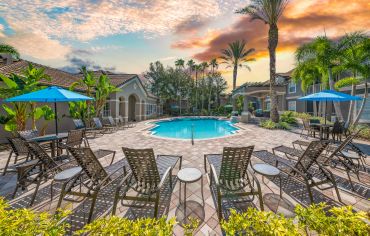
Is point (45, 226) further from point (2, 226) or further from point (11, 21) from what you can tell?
point (11, 21)

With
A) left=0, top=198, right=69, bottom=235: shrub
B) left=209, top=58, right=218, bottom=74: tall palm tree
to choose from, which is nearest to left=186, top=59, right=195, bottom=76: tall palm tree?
left=209, top=58, right=218, bottom=74: tall palm tree

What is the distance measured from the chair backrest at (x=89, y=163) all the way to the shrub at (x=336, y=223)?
3992 millimetres

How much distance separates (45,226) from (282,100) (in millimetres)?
36039

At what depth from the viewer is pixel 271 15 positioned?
15523mm

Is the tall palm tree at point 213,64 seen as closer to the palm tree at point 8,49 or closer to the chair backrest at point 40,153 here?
the palm tree at point 8,49

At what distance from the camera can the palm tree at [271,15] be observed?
15242 mm

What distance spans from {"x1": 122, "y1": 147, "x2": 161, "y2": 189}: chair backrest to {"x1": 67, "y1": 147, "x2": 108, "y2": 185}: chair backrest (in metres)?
0.88

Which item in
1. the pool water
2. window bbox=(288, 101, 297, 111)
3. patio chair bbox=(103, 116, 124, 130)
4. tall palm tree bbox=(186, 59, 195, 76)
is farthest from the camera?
tall palm tree bbox=(186, 59, 195, 76)

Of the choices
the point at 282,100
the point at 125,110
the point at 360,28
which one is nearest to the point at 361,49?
the point at 360,28

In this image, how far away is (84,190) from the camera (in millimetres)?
4430

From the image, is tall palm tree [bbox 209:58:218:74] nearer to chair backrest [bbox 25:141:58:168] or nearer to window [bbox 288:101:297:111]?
window [bbox 288:101:297:111]

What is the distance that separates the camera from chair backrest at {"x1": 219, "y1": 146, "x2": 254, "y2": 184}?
11.7 feet

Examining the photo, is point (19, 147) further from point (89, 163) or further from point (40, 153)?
point (89, 163)

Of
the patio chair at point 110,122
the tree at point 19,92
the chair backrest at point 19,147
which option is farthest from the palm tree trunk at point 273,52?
the tree at point 19,92
